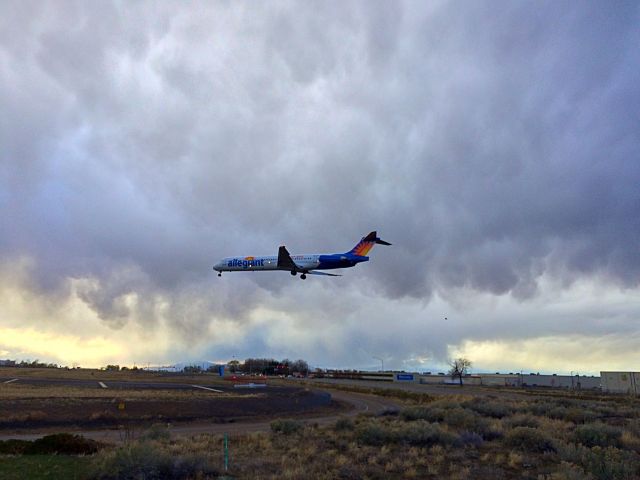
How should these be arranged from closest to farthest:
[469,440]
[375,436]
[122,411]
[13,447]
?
[13,447] < [469,440] < [375,436] < [122,411]

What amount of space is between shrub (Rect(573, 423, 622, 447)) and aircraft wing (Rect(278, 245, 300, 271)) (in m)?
37.5

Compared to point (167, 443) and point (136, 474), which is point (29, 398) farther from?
point (136, 474)

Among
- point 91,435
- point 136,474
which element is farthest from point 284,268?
point 136,474

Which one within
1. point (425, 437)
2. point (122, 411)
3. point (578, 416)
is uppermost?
point (425, 437)

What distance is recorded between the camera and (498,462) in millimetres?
21078

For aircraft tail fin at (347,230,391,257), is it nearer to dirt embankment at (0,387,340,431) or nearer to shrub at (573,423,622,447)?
dirt embankment at (0,387,340,431)

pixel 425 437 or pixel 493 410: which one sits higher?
pixel 425 437

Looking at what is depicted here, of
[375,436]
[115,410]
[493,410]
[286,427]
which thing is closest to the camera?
[375,436]

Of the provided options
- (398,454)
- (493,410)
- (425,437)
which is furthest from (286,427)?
(493,410)

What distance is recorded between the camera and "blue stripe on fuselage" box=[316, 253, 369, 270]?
205 ft

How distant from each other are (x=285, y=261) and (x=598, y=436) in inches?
1614

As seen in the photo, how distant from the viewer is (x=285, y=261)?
2437 inches

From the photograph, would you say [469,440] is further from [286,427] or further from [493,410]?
[493,410]

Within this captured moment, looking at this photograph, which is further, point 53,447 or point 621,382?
point 621,382
